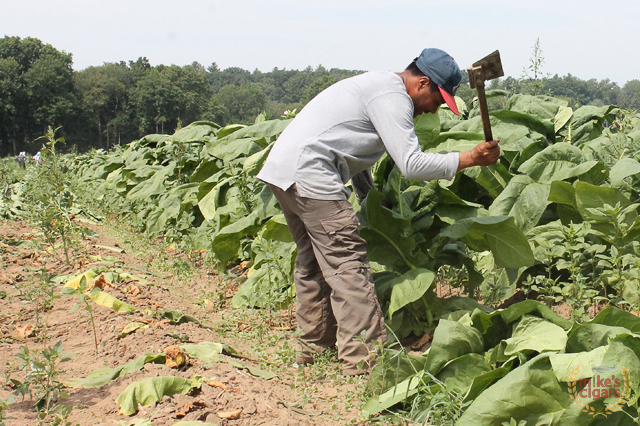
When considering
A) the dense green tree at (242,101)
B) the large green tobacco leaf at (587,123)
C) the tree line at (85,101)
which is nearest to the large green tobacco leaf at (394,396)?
the large green tobacco leaf at (587,123)

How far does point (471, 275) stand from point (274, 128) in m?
2.80

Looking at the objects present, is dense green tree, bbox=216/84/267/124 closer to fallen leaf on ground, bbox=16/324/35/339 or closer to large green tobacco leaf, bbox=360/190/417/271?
fallen leaf on ground, bbox=16/324/35/339

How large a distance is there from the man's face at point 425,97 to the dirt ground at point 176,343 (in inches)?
55.3

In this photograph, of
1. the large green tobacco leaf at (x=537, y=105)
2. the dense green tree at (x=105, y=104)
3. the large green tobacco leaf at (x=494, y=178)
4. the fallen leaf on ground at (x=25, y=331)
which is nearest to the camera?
the fallen leaf on ground at (x=25, y=331)

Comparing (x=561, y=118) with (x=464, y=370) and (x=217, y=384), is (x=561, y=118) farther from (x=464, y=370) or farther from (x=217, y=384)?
(x=217, y=384)

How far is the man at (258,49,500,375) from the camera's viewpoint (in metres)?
2.92

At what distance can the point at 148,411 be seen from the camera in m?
2.43

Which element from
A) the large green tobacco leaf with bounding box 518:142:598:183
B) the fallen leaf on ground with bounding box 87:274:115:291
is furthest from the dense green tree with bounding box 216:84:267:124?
the large green tobacco leaf with bounding box 518:142:598:183

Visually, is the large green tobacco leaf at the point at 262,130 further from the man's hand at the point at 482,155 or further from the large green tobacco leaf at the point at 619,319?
the large green tobacco leaf at the point at 619,319

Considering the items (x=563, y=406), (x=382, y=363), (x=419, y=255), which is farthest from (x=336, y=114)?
(x=563, y=406)

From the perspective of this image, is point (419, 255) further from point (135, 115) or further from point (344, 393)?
point (135, 115)

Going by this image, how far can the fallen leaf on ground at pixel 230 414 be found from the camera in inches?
94.7

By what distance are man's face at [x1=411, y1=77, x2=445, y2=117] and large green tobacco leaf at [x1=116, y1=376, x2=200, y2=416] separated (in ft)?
5.75

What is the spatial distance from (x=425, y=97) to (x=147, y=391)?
190 centimetres
